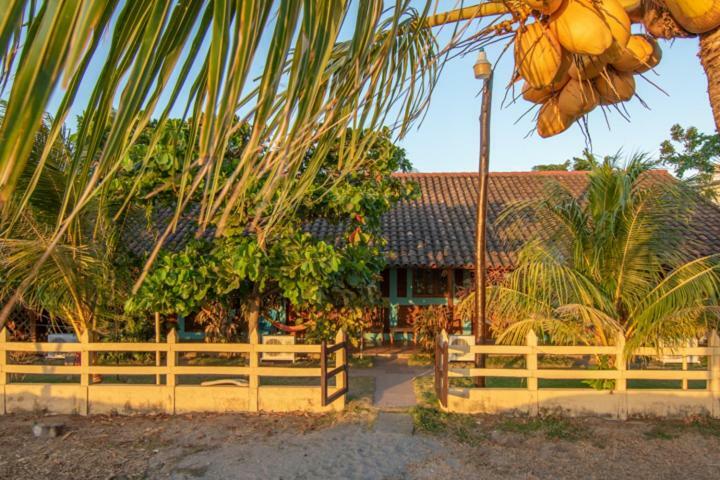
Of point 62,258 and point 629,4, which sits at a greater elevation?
point 629,4

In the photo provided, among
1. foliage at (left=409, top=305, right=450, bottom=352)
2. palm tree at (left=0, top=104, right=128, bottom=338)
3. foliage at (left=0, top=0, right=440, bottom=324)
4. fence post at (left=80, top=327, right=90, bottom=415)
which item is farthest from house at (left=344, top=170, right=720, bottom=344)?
foliage at (left=0, top=0, right=440, bottom=324)

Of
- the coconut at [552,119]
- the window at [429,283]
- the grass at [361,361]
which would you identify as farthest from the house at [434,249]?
the coconut at [552,119]

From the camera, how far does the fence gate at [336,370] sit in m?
7.48

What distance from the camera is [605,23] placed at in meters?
1.42

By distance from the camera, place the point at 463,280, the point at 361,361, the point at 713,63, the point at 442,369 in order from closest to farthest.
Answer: the point at 713,63
the point at 442,369
the point at 361,361
the point at 463,280

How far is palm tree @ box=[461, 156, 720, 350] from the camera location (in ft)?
23.3

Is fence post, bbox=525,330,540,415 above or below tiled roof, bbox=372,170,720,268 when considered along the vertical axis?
below

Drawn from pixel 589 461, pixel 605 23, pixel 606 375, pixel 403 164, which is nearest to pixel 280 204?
pixel 605 23

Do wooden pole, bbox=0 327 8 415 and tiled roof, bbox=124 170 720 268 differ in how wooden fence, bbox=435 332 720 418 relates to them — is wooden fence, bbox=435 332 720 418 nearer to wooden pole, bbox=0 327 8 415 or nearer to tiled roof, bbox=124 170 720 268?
tiled roof, bbox=124 170 720 268

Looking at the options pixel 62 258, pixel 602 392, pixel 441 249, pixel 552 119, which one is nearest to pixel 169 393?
pixel 62 258

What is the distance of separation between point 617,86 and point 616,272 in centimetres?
653

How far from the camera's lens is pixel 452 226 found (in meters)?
14.5

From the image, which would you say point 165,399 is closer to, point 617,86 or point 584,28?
point 617,86

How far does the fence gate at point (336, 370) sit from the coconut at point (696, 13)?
6513 millimetres
